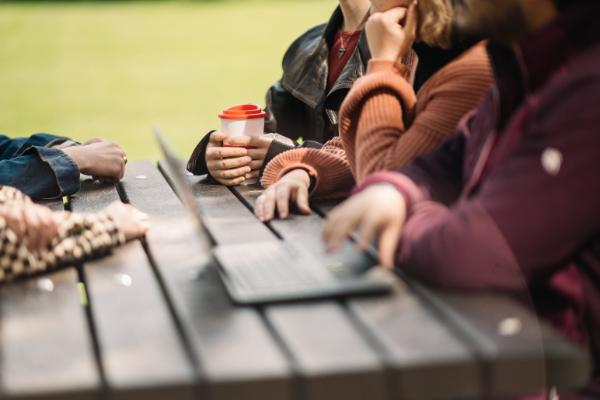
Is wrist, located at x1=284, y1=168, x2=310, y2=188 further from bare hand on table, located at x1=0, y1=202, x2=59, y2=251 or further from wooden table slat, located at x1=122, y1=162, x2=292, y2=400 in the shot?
bare hand on table, located at x1=0, y1=202, x2=59, y2=251

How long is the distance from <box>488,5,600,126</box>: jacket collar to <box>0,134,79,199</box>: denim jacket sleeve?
154 cm

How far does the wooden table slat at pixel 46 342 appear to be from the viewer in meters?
1.78

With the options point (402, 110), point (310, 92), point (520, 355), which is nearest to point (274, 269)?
point (520, 355)

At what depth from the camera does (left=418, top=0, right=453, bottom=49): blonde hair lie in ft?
9.57

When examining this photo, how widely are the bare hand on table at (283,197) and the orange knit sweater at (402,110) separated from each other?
6.4 inches

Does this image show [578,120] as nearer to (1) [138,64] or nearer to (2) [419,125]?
(2) [419,125]

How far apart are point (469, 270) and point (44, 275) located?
0.95m

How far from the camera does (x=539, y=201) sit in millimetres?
2088

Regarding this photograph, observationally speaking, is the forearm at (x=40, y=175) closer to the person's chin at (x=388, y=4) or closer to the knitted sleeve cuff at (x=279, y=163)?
the knitted sleeve cuff at (x=279, y=163)

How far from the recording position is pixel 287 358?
188 centimetres

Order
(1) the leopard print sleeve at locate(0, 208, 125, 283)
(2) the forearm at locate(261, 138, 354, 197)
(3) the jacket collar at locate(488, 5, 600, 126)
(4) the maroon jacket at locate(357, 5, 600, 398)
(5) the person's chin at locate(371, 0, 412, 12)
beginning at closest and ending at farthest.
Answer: (4) the maroon jacket at locate(357, 5, 600, 398)
(3) the jacket collar at locate(488, 5, 600, 126)
(1) the leopard print sleeve at locate(0, 208, 125, 283)
(5) the person's chin at locate(371, 0, 412, 12)
(2) the forearm at locate(261, 138, 354, 197)

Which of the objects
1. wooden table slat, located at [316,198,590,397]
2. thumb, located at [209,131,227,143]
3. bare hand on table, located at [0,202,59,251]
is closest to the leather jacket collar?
thumb, located at [209,131,227,143]

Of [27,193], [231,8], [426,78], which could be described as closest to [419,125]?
[426,78]

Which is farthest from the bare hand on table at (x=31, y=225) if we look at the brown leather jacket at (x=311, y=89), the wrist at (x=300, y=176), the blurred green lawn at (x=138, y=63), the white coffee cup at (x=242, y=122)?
A: the blurred green lawn at (x=138, y=63)
